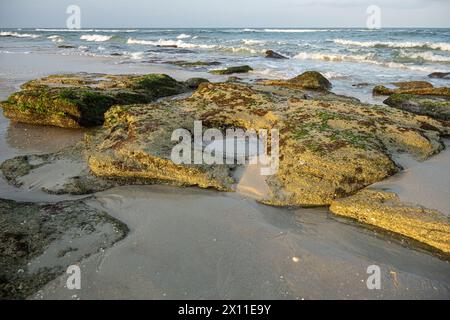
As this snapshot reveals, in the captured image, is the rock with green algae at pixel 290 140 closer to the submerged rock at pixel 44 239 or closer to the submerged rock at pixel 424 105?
the submerged rock at pixel 44 239

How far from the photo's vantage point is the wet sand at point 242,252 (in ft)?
8.58

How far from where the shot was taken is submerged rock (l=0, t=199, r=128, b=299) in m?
2.66

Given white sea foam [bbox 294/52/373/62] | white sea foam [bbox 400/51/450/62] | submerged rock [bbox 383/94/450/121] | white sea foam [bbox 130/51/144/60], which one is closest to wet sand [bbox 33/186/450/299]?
submerged rock [bbox 383/94/450/121]

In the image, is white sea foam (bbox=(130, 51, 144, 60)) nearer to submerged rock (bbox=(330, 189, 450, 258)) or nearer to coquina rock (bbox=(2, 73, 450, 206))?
coquina rock (bbox=(2, 73, 450, 206))

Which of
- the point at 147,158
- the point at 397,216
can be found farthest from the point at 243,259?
the point at 147,158

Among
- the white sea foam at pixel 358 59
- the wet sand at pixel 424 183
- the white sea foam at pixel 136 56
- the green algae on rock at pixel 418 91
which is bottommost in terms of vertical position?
the wet sand at pixel 424 183

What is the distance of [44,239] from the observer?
A: 3.06 meters

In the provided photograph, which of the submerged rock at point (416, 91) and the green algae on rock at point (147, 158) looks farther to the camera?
the submerged rock at point (416, 91)

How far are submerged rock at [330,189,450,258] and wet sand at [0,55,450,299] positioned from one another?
11 cm

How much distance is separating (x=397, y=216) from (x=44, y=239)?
9.40 feet

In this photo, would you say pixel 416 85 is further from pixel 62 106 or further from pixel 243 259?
pixel 243 259

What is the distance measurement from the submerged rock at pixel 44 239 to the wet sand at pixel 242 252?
0.11 meters

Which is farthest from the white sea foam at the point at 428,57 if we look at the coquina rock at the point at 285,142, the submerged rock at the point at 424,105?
the coquina rock at the point at 285,142
